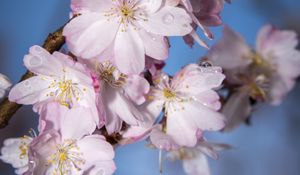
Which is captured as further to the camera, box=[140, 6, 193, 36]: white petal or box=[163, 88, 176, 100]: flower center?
box=[163, 88, 176, 100]: flower center

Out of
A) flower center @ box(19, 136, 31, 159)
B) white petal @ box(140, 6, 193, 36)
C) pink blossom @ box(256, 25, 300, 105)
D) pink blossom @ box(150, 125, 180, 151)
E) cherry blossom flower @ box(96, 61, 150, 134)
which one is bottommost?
pink blossom @ box(256, 25, 300, 105)

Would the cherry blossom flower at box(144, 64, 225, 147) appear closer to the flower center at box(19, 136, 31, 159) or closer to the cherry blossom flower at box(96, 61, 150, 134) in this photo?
the cherry blossom flower at box(96, 61, 150, 134)

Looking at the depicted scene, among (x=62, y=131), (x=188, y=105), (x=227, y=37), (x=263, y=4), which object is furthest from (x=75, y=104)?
(x=263, y=4)

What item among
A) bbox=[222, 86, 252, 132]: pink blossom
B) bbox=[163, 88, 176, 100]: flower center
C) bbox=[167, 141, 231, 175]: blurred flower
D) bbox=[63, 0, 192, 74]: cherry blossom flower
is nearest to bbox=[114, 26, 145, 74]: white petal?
bbox=[63, 0, 192, 74]: cherry blossom flower

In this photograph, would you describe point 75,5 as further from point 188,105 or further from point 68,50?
point 188,105

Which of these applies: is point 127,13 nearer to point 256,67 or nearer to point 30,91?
point 30,91

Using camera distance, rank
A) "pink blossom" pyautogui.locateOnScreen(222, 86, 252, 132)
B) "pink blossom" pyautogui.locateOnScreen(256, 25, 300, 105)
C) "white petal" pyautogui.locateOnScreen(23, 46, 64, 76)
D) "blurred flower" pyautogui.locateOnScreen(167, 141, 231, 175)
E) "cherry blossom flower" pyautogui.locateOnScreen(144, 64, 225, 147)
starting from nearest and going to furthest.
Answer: "white petal" pyautogui.locateOnScreen(23, 46, 64, 76)
"cherry blossom flower" pyautogui.locateOnScreen(144, 64, 225, 147)
"blurred flower" pyautogui.locateOnScreen(167, 141, 231, 175)
"pink blossom" pyautogui.locateOnScreen(222, 86, 252, 132)
"pink blossom" pyautogui.locateOnScreen(256, 25, 300, 105)

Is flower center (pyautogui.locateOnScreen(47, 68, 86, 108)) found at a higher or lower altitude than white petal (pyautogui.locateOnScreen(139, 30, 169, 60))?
lower
